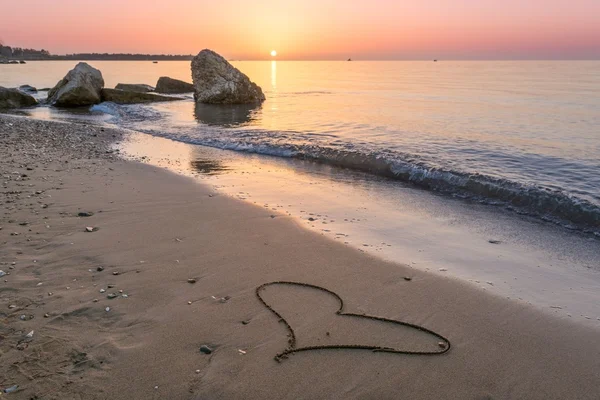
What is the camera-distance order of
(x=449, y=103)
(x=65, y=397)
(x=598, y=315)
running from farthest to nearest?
1. (x=449, y=103)
2. (x=598, y=315)
3. (x=65, y=397)

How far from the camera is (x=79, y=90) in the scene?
829 inches

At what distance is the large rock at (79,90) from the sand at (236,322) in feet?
59.1

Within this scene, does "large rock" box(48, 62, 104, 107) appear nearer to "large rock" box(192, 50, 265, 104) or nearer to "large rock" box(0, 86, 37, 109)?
"large rock" box(0, 86, 37, 109)

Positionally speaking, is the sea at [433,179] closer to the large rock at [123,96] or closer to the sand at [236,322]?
the sand at [236,322]

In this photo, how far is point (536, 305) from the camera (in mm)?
3654

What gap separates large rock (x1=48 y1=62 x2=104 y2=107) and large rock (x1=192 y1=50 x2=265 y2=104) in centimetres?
542

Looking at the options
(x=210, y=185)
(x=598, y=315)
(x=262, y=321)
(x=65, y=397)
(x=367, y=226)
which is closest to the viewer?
(x=65, y=397)

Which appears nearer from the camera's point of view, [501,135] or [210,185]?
[210,185]

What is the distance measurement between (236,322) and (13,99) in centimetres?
2188

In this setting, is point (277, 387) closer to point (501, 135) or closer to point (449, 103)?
point (501, 135)

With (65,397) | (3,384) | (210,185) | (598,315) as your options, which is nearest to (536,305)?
(598,315)

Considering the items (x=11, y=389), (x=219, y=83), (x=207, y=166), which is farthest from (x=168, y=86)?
(x=11, y=389)

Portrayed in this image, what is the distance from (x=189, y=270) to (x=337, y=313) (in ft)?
4.93

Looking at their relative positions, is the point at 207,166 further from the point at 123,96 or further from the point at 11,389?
the point at 123,96
